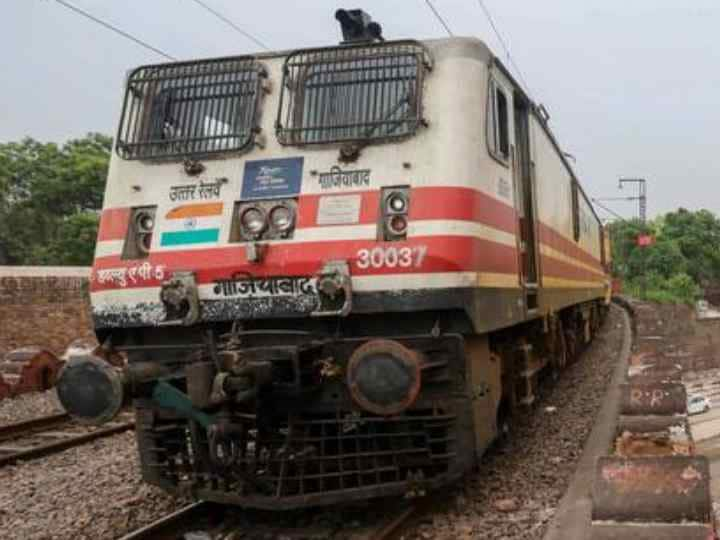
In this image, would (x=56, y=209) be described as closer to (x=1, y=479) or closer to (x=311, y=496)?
(x=1, y=479)

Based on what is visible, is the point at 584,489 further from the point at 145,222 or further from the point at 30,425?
the point at 30,425

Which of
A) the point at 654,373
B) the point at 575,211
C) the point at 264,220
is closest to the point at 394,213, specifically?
the point at 264,220

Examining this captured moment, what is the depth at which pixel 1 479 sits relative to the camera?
7.68 meters

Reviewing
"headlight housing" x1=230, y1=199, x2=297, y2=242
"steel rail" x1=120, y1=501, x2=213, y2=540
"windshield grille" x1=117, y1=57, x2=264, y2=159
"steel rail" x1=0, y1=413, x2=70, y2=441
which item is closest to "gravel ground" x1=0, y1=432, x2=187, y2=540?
"steel rail" x1=120, y1=501, x2=213, y2=540

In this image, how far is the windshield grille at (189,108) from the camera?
6023 millimetres

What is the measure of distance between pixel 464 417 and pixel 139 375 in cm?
195

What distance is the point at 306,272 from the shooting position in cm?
545

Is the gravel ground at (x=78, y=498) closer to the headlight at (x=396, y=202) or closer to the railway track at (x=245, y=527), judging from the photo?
the railway track at (x=245, y=527)

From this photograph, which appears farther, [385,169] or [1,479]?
[1,479]

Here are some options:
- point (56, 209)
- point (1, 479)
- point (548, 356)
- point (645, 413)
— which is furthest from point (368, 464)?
point (56, 209)

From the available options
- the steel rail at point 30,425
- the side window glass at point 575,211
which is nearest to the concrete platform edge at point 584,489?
the side window glass at point 575,211

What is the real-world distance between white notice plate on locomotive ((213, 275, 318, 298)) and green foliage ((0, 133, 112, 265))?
102ft

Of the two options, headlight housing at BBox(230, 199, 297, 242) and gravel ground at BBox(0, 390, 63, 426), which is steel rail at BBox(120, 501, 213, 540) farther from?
gravel ground at BBox(0, 390, 63, 426)

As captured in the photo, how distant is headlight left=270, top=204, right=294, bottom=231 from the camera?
5621mm
